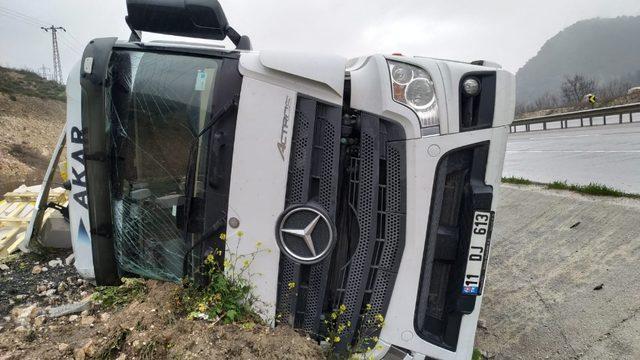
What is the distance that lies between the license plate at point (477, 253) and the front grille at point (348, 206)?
36cm

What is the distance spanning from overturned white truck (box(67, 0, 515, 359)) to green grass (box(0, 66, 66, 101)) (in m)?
28.8

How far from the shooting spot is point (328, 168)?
2242 mm

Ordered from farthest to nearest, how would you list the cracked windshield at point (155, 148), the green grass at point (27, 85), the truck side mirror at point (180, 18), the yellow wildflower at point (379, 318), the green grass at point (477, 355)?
the green grass at point (27, 85) < the green grass at point (477, 355) < the truck side mirror at point (180, 18) < the cracked windshield at point (155, 148) < the yellow wildflower at point (379, 318)

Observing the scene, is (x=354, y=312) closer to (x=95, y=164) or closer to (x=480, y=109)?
(x=480, y=109)

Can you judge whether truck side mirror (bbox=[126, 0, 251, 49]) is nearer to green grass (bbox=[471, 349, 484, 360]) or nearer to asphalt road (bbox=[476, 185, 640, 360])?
green grass (bbox=[471, 349, 484, 360])

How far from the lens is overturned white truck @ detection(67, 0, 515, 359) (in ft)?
7.23

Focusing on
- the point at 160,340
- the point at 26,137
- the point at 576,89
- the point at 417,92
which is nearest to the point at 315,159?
the point at 417,92

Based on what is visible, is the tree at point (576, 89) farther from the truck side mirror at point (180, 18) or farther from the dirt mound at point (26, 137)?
the truck side mirror at point (180, 18)

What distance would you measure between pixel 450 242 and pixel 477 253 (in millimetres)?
149

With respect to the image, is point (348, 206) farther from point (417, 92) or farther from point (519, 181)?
point (519, 181)

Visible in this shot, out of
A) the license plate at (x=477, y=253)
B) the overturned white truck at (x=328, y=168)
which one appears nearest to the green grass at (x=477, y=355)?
the overturned white truck at (x=328, y=168)

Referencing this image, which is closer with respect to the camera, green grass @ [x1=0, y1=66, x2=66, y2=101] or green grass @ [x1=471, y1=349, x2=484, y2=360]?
green grass @ [x1=471, y1=349, x2=484, y2=360]

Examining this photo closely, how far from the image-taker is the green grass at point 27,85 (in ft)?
94.5

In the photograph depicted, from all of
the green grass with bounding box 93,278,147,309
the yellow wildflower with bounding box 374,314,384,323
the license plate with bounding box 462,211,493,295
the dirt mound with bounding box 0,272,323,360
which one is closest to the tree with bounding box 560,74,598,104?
the license plate with bounding box 462,211,493,295
